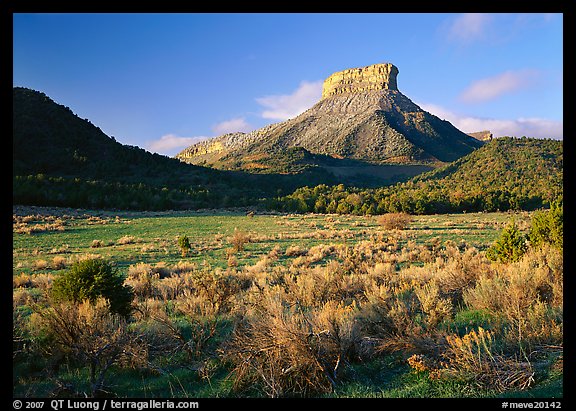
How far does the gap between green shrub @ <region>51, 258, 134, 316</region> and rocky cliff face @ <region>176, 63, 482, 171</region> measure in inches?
3873

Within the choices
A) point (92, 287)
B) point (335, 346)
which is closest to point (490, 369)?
point (335, 346)

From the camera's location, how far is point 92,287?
21.5 ft

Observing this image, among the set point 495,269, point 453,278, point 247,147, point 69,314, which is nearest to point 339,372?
point 69,314

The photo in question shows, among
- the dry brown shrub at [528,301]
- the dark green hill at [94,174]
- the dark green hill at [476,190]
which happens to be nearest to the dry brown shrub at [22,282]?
the dry brown shrub at [528,301]

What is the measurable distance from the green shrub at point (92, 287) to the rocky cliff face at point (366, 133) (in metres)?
98.4

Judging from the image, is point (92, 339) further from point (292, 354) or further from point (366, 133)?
point (366, 133)

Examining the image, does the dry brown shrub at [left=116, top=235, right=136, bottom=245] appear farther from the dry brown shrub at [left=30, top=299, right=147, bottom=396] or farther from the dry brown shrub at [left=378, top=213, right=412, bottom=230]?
the dry brown shrub at [left=378, top=213, right=412, bottom=230]

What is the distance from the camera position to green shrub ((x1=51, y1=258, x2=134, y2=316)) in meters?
6.59

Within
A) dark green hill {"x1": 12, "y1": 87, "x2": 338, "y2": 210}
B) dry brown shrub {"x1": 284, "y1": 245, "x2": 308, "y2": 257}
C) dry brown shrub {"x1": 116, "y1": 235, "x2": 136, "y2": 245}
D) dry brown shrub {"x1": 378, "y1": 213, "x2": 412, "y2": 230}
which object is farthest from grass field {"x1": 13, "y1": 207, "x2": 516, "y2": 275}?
dark green hill {"x1": 12, "y1": 87, "x2": 338, "y2": 210}

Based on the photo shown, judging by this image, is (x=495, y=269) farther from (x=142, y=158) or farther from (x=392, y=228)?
(x=142, y=158)

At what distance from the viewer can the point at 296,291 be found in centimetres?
805

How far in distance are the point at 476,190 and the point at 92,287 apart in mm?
59251
